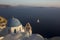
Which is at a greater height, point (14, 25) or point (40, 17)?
point (40, 17)

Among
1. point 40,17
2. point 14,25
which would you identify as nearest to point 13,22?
point 14,25

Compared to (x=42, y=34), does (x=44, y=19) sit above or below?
above

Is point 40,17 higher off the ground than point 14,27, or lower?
higher

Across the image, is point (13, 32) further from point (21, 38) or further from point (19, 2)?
point (19, 2)

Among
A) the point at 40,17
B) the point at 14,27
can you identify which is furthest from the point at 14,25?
the point at 40,17

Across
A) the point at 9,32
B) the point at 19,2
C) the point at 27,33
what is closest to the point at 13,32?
the point at 9,32

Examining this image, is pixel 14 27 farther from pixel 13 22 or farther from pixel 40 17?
pixel 40 17

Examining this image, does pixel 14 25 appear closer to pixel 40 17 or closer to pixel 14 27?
pixel 14 27

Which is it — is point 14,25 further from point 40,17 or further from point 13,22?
point 40,17
